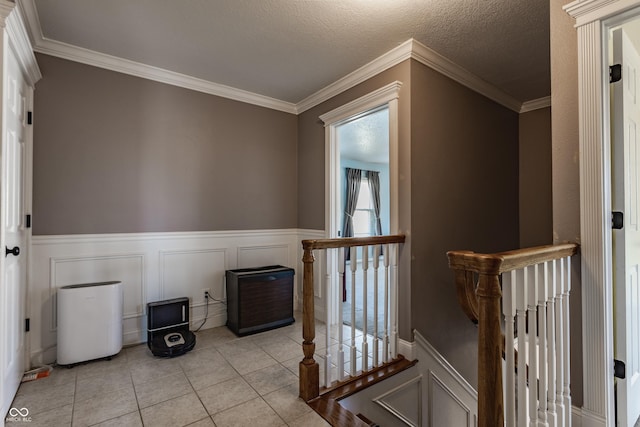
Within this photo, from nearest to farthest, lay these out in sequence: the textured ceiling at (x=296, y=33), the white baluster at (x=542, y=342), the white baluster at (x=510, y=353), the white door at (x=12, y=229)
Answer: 1. the white baluster at (x=510, y=353)
2. the white baluster at (x=542, y=342)
3. the white door at (x=12, y=229)
4. the textured ceiling at (x=296, y=33)

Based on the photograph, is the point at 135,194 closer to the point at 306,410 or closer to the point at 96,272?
the point at 96,272

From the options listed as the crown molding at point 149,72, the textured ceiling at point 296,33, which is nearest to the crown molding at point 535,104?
the textured ceiling at point 296,33

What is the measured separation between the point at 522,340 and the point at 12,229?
2.79 meters

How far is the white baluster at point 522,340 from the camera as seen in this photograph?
1.08 meters

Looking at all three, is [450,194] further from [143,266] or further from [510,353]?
[143,266]

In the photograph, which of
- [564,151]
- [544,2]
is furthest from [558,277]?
[544,2]

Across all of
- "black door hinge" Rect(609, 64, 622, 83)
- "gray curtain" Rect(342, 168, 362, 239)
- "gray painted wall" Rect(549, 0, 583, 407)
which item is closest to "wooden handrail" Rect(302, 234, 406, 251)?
"gray painted wall" Rect(549, 0, 583, 407)

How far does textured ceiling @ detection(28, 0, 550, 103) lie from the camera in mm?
1994

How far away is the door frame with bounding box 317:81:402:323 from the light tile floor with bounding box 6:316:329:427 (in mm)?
659

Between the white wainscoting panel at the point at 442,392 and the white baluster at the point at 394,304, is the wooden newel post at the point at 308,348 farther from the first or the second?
the white wainscoting panel at the point at 442,392

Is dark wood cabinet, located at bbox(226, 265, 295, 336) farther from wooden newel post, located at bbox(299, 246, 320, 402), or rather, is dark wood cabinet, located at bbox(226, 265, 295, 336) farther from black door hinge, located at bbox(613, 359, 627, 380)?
black door hinge, located at bbox(613, 359, 627, 380)

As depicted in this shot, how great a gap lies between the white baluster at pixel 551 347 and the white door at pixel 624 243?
20.4 inches

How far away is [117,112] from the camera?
8.71ft

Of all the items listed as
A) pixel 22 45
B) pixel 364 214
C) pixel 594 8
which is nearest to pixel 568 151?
pixel 594 8
